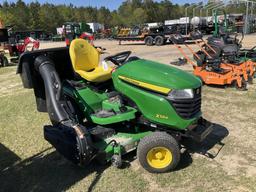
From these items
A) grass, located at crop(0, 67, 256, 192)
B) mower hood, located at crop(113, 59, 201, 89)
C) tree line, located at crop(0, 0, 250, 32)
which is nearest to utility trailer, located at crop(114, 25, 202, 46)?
grass, located at crop(0, 67, 256, 192)

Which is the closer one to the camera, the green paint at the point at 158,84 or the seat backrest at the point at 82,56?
the green paint at the point at 158,84

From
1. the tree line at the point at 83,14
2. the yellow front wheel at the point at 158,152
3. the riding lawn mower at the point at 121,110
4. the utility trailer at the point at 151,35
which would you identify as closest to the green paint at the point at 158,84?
the riding lawn mower at the point at 121,110

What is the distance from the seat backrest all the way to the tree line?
48.9m

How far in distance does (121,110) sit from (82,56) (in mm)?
1135

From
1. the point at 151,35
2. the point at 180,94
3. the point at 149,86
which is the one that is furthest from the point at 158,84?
the point at 151,35

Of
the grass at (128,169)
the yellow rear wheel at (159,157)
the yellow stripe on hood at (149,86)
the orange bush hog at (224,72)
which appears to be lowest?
the grass at (128,169)

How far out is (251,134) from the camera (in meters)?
4.48

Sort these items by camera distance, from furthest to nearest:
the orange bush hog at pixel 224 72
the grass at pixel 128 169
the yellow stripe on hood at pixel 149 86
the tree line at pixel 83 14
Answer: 1. the tree line at pixel 83 14
2. the orange bush hog at pixel 224 72
3. the yellow stripe on hood at pixel 149 86
4. the grass at pixel 128 169

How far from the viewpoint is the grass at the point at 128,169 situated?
11.0 feet

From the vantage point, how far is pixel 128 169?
365cm

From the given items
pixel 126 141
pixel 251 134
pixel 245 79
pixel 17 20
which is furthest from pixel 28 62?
pixel 17 20

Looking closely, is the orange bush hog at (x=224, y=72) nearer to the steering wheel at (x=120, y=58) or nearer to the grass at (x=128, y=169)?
the grass at (x=128, y=169)

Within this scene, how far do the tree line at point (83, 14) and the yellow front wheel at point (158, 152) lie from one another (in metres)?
50.4

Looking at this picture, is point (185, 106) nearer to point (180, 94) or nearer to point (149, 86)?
point (180, 94)
